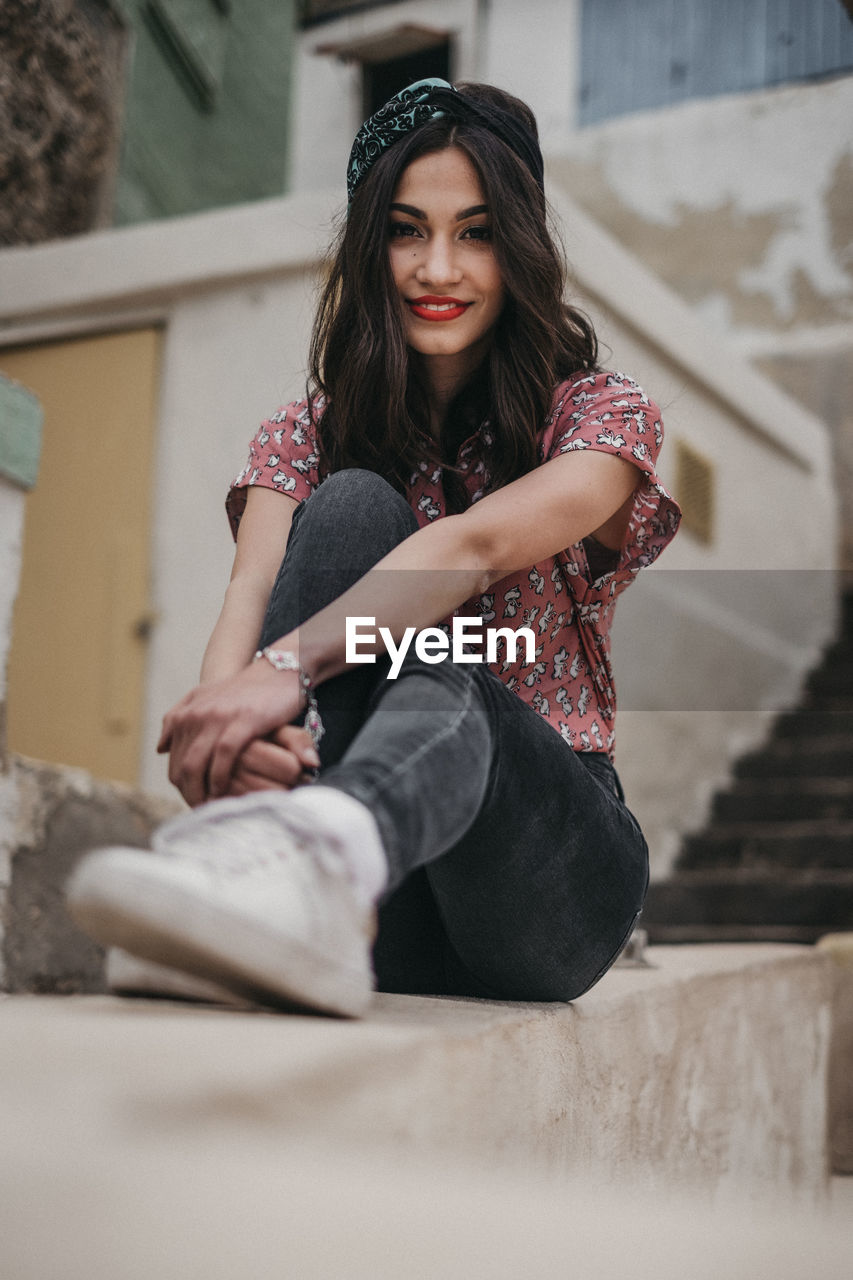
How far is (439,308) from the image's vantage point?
5.06 feet

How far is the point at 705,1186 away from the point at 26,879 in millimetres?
1144

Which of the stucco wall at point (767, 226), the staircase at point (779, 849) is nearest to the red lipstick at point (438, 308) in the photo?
the staircase at point (779, 849)

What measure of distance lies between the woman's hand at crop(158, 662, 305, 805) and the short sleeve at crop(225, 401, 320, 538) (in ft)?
1.57

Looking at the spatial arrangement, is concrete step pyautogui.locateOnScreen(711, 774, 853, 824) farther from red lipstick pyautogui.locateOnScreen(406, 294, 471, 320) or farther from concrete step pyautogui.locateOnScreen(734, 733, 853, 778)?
red lipstick pyautogui.locateOnScreen(406, 294, 471, 320)

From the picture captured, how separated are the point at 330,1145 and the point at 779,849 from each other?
Result: 14.5 feet

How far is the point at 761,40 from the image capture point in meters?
8.07

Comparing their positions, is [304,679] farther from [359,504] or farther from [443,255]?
[443,255]

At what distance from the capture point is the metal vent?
526cm

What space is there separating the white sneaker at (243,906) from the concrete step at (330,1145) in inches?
1.3

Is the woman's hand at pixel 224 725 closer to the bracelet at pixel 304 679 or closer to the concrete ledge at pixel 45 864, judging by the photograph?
the bracelet at pixel 304 679

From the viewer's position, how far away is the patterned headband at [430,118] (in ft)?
5.00

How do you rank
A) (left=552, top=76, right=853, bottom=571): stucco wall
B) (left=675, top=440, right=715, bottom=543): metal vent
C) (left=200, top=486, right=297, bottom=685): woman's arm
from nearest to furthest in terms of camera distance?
→ (left=200, top=486, right=297, bottom=685): woman's arm, (left=675, top=440, right=715, bottom=543): metal vent, (left=552, top=76, right=853, bottom=571): stucco wall

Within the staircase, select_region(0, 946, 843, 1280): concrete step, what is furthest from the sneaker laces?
the staircase

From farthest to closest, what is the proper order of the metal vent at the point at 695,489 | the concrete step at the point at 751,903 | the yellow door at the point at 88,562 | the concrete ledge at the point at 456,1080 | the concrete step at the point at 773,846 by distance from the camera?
the metal vent at the point at 695,489 → the concrete step at the point at 773,846 → the concrete step at the point at 751,903 → the yellow door at the point at 88,562 → the concrete ledge at the point at 456,1080
